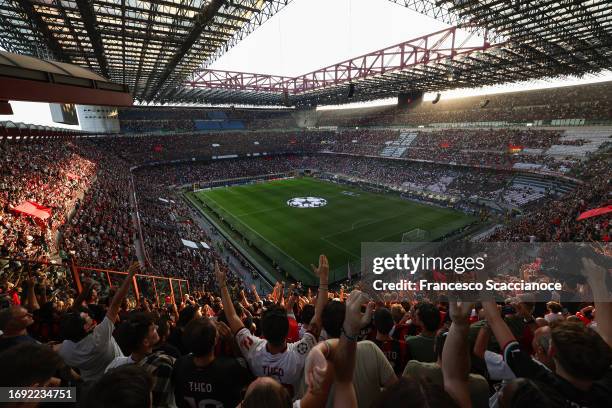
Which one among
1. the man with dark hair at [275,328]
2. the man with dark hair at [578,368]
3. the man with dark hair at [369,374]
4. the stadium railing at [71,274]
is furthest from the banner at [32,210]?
the man with dark hair at [578,368]

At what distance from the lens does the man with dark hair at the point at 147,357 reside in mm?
2584

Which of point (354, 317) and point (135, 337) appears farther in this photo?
point (135, 337)

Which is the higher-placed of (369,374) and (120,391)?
(120,391)

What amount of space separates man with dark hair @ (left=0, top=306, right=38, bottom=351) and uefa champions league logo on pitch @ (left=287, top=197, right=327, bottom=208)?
107 feet

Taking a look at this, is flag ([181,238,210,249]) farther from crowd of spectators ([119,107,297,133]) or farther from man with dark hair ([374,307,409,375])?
crowd of spectators ([119,107,297,133])

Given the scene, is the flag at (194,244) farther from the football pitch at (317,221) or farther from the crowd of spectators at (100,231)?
the crowd of spectators at (100,231)

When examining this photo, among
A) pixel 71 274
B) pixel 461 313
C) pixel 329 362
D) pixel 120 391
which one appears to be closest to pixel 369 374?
pixel 329 362

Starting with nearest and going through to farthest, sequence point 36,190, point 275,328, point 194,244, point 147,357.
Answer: point 275,328
point 147,357
point 36,190
point 194,244

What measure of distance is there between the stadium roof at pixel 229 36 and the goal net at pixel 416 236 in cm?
1492

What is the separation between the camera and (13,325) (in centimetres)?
326

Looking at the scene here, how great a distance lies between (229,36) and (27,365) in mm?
21291

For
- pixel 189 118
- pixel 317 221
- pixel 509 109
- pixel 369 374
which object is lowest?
pixel 317 221

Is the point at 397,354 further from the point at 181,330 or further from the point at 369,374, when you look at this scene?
the point at 181,330

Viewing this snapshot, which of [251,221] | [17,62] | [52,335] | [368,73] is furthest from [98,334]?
[368,73]
